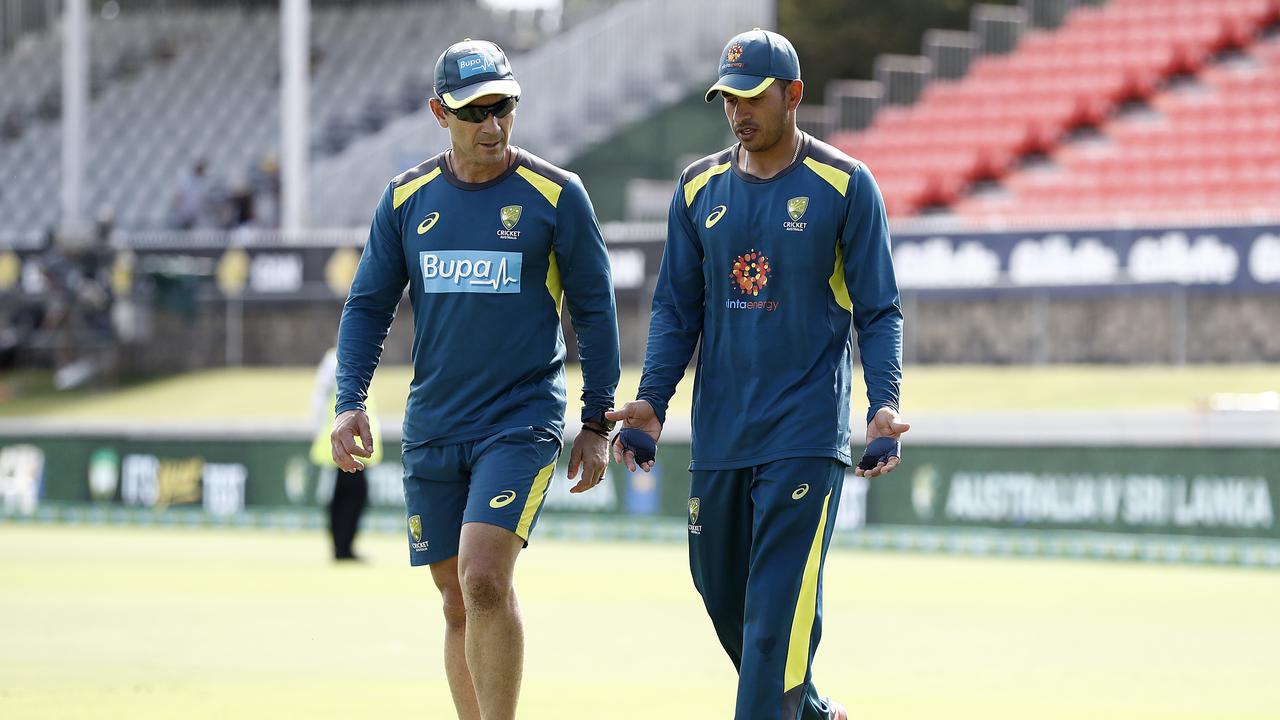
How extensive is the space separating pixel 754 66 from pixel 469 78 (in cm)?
104

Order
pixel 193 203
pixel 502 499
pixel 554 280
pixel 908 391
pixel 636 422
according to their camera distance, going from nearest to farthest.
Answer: pixel 636 422, pixel 502 499, pixel 554 280, pixel 908 391, pixel 193 203

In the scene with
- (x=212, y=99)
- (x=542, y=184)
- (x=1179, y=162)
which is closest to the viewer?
(x=542, y=184)

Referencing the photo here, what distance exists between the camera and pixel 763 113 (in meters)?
6.91

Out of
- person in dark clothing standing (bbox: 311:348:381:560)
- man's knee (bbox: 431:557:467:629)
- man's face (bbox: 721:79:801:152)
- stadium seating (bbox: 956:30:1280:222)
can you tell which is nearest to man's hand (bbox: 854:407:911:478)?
man's face (bbox: 721:79:801:152)

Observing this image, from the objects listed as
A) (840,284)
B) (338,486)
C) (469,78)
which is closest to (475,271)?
(469,78)

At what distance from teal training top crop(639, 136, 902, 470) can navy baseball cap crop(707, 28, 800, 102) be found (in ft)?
0.95

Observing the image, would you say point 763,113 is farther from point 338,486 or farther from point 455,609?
point 338,486

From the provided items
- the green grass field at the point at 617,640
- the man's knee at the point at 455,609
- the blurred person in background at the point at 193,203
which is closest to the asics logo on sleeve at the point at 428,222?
the man's knee at the point at 455,609

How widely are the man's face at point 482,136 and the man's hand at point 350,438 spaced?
38.4 inches

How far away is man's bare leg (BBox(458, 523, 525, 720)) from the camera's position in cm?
711

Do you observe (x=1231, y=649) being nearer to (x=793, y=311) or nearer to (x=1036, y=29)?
(x=793, y=311)

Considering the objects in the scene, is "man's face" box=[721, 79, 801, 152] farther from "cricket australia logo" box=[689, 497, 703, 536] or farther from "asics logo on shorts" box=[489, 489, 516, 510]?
"asics logo on shorts" box=[489, 489, 516, 510]

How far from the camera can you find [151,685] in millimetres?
10148

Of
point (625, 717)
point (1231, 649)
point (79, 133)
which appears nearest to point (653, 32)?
point (79, 133)
